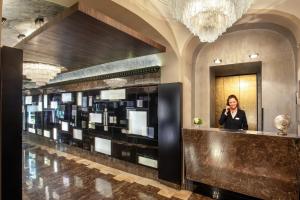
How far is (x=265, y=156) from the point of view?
9.00 feet

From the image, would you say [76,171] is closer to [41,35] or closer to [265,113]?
[41,35]

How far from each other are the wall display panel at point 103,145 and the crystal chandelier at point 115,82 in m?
1.50

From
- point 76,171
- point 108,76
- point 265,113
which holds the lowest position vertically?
point 76,171

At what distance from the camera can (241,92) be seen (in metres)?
4.50

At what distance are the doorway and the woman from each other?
0.90 meters

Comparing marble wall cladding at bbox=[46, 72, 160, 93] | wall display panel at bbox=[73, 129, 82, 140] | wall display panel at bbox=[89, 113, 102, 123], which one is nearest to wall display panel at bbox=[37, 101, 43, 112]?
marble wall cladding at bbox=[46, 72, 160, 93]

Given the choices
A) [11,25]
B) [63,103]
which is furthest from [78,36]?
[63,103]

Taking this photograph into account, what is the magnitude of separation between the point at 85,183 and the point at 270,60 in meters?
4.34

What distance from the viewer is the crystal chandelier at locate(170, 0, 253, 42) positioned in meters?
1.71

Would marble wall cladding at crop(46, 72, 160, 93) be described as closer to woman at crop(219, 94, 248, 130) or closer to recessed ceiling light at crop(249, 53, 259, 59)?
woman at crop(219, 94, 248, 130)

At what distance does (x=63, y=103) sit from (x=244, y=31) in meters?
5.84

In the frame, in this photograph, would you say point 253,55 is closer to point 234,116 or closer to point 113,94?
point 234,116

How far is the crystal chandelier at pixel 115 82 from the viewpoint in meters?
4.86

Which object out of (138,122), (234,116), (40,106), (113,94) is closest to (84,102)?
(113,94)
